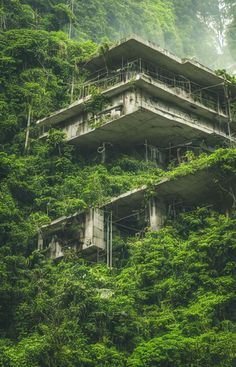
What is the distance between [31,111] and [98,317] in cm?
1562

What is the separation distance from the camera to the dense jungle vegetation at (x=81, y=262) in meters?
22.4

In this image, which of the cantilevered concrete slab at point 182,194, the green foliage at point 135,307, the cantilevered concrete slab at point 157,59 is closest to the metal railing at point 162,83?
the cantilevered concrete slab at point 157,59

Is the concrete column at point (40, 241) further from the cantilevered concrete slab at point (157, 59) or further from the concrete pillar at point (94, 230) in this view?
the cantilevered concrete slab at point (157, 59)

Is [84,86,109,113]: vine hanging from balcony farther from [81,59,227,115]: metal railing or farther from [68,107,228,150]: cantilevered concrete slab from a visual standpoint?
[68,107,228,150]: cantilevered concrete slab

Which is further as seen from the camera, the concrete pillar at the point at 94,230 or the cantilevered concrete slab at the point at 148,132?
the cantilevered concrete slab at the point at 148,132

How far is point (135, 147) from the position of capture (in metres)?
36.5

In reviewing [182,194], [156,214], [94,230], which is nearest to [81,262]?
[94,230]

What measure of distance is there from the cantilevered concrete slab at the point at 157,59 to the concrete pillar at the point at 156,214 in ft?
25.4

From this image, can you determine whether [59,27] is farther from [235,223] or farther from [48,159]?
[235,223]

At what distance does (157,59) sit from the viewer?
35.8 m

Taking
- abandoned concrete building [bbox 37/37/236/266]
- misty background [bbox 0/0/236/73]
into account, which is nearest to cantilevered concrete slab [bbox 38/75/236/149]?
abandoned concrete building [bbox 37/37/236/266]

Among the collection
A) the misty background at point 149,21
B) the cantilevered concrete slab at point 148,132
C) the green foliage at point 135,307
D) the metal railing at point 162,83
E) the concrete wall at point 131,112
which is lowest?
the green foliage at point 135,307

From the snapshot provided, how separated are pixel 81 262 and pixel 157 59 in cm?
1126

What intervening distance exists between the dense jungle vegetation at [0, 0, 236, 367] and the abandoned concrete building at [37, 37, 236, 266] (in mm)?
875
